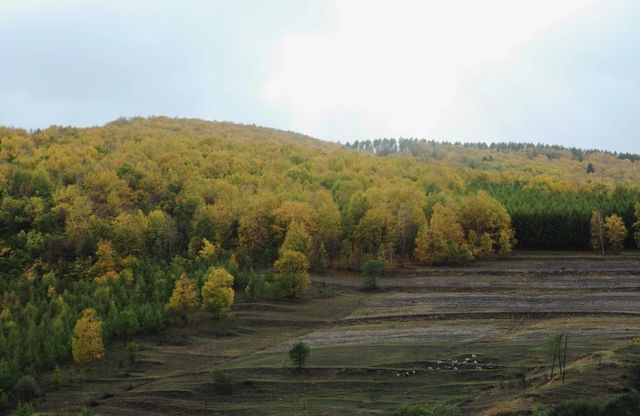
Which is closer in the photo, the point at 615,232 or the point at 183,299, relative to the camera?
the point at 183,299

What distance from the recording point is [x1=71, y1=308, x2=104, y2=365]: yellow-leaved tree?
3561 inches

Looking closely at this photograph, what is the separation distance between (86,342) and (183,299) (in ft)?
58.7

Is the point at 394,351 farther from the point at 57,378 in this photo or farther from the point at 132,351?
the point at 57,378

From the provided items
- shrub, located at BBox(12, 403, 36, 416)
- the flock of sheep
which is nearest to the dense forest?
shrub, located at BBox(12, 403, 36, 416)

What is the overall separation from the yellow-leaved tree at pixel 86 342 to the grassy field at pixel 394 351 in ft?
10.4

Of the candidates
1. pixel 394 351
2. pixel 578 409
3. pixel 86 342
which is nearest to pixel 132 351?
pixel 86 342

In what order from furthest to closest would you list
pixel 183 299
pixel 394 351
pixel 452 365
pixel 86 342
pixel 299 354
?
pixel 183 299 < pixel 86 342 < pixel 394 351 < pixel 299 354 < pixel 452 365

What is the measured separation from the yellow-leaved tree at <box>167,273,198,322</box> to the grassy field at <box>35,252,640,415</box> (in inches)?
109

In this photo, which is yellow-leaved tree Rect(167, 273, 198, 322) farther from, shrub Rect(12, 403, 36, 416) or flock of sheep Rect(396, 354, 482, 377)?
flock of sheep Rect(396, 354, 482, 377)

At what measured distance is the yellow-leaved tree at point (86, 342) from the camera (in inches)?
3561

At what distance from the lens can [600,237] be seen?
14250 centimetres

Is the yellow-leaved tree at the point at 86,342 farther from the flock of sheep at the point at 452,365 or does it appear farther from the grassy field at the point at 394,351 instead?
the flock of sheep at the point at 452,365

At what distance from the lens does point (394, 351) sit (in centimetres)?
8238

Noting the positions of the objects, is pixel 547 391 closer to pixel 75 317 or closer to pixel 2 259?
pixel 75 317
